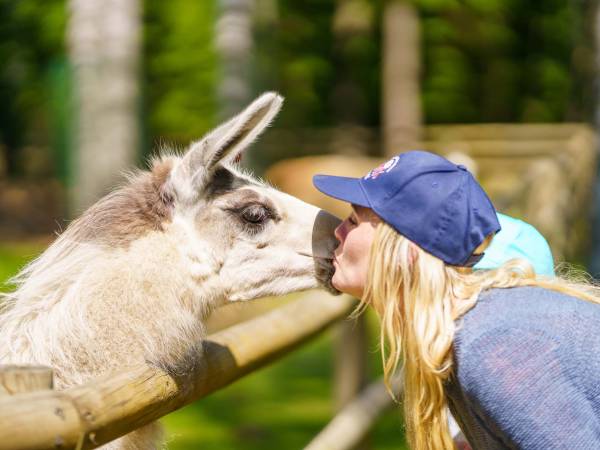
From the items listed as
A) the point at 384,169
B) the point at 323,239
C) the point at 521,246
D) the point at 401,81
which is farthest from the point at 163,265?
the point at 401,81

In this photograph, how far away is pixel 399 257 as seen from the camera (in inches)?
84.7

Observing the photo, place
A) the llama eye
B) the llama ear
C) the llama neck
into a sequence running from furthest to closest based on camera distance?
the llama eye → the llama ear → the llama neck

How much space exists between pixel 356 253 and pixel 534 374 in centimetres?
58

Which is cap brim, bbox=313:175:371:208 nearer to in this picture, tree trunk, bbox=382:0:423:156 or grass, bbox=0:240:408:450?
grass, bbox=0:240:408:450

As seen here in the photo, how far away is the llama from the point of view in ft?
7.33

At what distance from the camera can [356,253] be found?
2.29m

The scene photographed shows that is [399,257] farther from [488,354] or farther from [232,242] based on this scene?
[232,242]

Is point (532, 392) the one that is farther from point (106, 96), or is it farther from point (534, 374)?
point (106, 96)

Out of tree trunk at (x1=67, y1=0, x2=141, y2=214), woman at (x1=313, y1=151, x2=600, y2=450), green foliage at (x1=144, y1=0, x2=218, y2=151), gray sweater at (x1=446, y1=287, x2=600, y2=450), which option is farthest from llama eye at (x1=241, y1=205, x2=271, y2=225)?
green foliage at (x1=144, y1=0, x2=218, y2=151)

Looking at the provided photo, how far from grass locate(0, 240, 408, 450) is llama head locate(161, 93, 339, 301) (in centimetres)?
205

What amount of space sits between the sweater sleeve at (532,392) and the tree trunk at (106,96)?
179 inches

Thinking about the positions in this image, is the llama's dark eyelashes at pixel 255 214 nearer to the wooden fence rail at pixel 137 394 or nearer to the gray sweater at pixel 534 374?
the wooden fence rail at pixel 137 394

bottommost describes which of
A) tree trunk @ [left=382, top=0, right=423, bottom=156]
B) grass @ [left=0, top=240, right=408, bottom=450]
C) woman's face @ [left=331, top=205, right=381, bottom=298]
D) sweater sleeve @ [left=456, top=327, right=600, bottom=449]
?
grass @ [left=0, top=240, right=408, bottom=450]

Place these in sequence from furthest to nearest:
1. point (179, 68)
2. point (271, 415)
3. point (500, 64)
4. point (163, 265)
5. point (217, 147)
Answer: point (500, 64), point (179, 68), point (271, 415), point (217, 147), point (163, 265)
